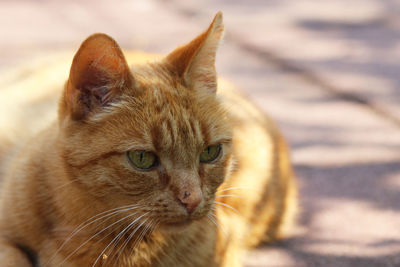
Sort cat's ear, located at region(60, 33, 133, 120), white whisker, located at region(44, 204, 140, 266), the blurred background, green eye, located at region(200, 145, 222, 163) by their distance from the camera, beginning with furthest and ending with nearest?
the blurred background
green eye, located at region(200, 145, 222, 163)
white whisker, located at region(44, 204, 140, 266)
cat's ear, located at region(60, 33, 133, 120)

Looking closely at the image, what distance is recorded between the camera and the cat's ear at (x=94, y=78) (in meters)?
1.77

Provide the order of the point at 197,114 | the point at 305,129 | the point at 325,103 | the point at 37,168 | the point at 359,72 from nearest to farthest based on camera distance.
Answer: the point at 197,114, the point at 37,168, the point at 305,129, the point at 325,103, the point at 359,72

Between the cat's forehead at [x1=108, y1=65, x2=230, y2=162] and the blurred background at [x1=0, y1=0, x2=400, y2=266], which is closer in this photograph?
the cat's forehead at [x1=108, y1=65, x2=230, y2=162]

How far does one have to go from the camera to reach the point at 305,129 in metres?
3.85

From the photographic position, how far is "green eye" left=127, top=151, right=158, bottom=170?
1.84 m

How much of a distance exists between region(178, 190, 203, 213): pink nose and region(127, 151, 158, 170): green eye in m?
0.15

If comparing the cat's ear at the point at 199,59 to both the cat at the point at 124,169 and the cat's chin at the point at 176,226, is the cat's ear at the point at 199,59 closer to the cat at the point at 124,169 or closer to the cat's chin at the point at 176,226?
the cat at the point at 124,169

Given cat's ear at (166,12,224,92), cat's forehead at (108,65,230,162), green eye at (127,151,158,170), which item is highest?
cat's ear at (166,12,224,92)

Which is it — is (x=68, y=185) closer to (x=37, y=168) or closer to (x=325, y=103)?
(x=37, y=168)

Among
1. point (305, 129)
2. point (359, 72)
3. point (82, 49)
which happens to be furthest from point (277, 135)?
point (359, 72)

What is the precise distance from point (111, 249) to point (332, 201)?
4.75ft

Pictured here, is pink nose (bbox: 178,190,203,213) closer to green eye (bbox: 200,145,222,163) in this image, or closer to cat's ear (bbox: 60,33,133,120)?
green eye (bbox: 200,145,222,163)

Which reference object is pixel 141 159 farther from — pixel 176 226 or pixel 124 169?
pixel 176 226

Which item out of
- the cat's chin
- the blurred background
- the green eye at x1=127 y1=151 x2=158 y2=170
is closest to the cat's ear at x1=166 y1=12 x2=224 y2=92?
the green eye at x1=127 y1=151 x2=158 y2=170
